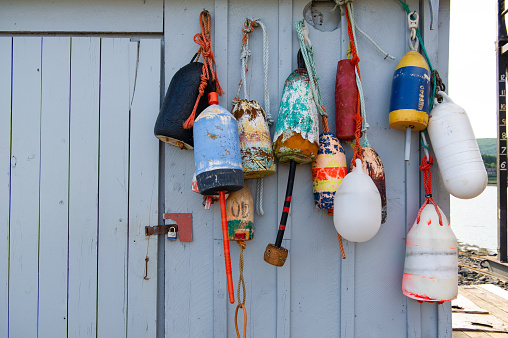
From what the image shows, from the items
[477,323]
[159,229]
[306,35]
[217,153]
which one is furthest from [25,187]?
[477,323]

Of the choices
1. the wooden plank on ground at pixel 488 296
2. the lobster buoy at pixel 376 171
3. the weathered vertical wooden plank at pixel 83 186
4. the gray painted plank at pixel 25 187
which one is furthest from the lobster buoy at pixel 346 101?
the wooden plank on ground at pixel 488 296

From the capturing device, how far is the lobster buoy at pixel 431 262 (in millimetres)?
1484

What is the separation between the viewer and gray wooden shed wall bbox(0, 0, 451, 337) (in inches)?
Result: 66.2

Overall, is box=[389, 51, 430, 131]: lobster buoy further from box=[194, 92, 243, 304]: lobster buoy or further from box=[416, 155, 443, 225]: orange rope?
box=[194, 92, 243, 304]: lobster buoy

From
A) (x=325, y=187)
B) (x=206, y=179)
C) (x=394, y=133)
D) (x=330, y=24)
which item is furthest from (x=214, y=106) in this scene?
(x=394, y=133)

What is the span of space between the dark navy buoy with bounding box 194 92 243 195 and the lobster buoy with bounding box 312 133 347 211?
386 millimetres

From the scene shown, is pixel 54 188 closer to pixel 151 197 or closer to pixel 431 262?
pixel 151 197

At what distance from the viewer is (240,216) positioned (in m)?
1.53

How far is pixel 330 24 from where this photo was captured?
5.87 ft

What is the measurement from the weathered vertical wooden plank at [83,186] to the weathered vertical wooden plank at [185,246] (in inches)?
14.5

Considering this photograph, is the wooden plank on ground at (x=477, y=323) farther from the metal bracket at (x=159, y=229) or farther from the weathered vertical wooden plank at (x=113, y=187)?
the weathered vertical wooden plank at (x=113, y=187)

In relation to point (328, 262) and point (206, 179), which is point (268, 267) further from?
point (206, 179)

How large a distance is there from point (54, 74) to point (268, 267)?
1488 millimetres

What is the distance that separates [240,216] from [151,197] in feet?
1.65
